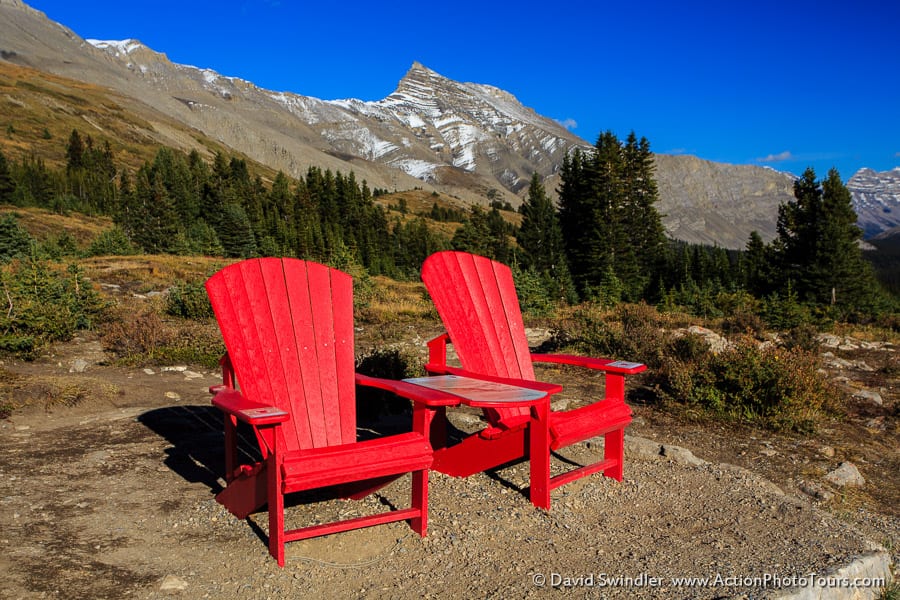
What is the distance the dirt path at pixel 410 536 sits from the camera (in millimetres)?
2531

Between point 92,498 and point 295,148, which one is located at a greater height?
point 295,148

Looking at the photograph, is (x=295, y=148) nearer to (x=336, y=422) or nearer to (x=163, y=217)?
(x=163, y=217)

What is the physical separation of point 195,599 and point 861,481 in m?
→ 4.38

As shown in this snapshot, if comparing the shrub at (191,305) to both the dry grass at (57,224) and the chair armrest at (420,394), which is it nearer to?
the chair armrest at (420,394)

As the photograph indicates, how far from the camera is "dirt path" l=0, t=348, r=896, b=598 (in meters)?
2.53

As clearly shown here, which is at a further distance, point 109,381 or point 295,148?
point 295,148

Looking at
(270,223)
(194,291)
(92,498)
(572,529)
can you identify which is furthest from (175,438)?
(270,223)

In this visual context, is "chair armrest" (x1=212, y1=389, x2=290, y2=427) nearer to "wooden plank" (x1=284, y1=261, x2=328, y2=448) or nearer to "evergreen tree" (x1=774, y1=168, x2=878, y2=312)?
"wooden plank" (x1=284, y1=261, x2=328, y2=448)

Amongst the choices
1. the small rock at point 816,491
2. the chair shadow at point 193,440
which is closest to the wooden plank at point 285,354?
the chair shadow at point 193,440

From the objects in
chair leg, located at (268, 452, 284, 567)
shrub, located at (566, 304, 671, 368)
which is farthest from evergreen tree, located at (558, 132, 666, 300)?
chair leg, located at (268, 452, 284, 567)

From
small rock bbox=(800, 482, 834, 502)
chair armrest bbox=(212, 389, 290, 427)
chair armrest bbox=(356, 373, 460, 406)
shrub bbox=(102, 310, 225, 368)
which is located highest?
chair armrest bbox=(356, 373, 460, 406)

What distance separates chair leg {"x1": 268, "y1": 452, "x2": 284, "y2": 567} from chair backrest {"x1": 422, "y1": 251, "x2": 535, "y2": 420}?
1.63m

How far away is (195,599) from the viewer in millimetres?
2391

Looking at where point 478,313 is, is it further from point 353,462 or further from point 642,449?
point 353,462
